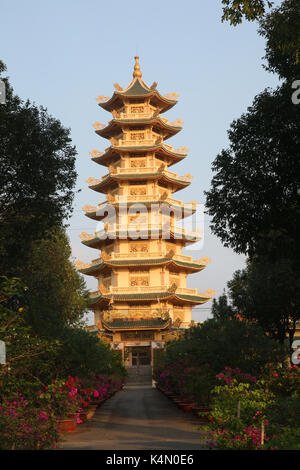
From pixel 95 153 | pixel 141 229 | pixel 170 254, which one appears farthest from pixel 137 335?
pixel 95 153

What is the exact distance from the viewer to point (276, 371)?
1706 centimetres

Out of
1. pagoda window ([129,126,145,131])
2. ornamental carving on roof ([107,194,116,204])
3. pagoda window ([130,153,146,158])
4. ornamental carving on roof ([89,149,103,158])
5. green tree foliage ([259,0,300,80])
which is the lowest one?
green tree foliage ([259,0,300,80])

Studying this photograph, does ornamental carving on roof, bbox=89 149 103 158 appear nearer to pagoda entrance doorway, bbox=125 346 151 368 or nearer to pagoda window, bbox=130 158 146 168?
pagoda window, bbox=130 158 146 168

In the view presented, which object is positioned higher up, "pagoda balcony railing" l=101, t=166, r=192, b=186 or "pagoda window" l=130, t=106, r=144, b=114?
"pagoda window" l=130, t=106, r=144, b=114

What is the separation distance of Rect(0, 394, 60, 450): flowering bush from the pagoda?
42373 millimetres

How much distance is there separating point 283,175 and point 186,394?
885 centimetres

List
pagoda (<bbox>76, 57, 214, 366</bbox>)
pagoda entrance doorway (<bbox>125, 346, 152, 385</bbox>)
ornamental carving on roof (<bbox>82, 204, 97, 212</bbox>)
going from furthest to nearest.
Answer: ornamental carving on roof (<bbox>82, 204, 97, 212</bbox>) → pagoda (<bbox>76, 57, 214, 366</bbox>) → pagoda entrance doorway (<bbox>125, 346, 152, 385</bbox>)

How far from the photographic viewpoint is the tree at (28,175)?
20531mm

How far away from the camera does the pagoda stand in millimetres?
54625

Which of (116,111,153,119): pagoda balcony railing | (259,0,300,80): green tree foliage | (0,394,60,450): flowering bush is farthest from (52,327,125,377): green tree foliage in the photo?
(116,111,153,119): pagoda balcony railing

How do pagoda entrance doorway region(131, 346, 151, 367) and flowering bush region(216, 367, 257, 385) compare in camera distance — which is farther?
pagoda entrance doorway region(131, 346, 151, 367)

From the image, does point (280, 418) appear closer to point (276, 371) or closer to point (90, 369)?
point (276, 371)
